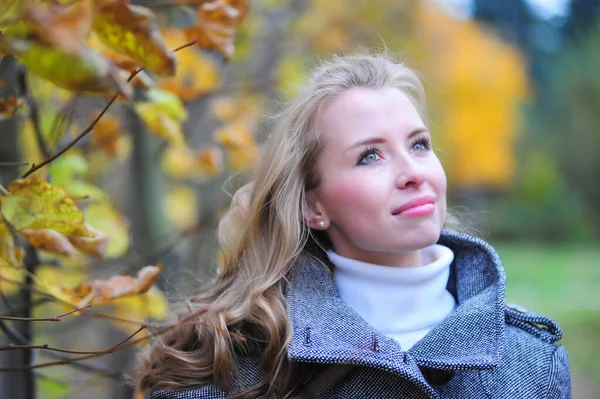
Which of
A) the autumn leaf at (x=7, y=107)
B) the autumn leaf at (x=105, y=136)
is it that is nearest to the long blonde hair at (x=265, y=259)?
the autumn leaf at (x=105, y=136)

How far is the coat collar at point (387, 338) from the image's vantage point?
1.78m

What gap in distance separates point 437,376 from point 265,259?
63 cm

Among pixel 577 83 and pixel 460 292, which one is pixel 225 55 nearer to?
pixel 460 292

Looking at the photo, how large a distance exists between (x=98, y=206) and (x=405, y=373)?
53.8 inches

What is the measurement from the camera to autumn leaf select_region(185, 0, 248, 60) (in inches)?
68.0

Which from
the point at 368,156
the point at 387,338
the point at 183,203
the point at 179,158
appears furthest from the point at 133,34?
the point at 183,203

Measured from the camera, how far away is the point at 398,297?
1997 millimetres

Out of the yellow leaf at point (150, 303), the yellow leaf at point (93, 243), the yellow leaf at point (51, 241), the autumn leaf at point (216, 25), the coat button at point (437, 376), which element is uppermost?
the autumn leaf at point (216, 25)

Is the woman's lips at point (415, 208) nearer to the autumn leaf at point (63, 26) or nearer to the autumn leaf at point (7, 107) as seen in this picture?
the autumn leaf at point (7, 107)

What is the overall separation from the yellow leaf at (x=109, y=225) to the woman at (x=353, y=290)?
0.39 metres

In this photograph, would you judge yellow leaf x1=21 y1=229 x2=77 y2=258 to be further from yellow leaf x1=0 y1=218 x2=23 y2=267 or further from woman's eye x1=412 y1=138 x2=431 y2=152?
woman's eye x1=412 y1=138 x2=431 y2=152

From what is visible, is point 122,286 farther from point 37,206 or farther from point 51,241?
point 37,206

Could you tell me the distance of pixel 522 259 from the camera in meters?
22.3

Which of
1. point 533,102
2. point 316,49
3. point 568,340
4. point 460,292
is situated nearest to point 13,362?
point 460,292
